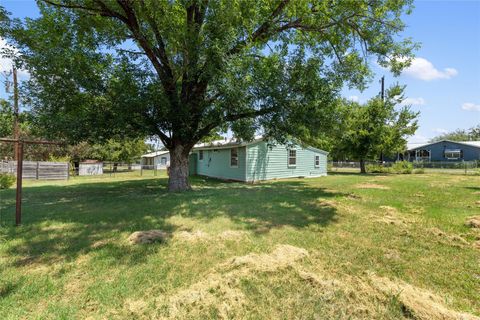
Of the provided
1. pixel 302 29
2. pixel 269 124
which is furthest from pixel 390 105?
pixel 269 124

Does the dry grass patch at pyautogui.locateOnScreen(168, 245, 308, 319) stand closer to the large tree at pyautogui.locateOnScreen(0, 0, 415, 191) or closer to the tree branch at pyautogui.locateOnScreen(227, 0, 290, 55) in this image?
the large tree at pyautogui.locateOnScreen(0, 0, 415, 191)

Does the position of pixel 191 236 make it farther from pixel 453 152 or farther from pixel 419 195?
pixel 453 152

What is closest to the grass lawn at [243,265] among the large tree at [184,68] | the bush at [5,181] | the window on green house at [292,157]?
the large tree at [184,68]

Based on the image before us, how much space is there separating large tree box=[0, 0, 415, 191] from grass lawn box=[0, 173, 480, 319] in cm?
398

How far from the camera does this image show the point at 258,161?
16.0 meters

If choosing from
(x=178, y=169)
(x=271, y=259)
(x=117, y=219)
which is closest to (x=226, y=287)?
(x=271, y=259)

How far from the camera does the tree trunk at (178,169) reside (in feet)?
33.8

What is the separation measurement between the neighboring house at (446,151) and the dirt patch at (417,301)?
3807 centimetres

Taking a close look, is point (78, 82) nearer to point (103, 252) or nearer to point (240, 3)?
point (240, 3)

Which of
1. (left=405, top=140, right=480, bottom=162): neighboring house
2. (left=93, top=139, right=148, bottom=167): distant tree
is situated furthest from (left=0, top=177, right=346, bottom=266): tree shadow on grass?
(left=405, top=140, right=480, bottom=162): neighboring house

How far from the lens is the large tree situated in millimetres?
7781

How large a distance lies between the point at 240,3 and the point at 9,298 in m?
8.67

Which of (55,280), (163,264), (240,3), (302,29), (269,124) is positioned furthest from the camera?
(302,29)

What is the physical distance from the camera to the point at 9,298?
9.17 ft
